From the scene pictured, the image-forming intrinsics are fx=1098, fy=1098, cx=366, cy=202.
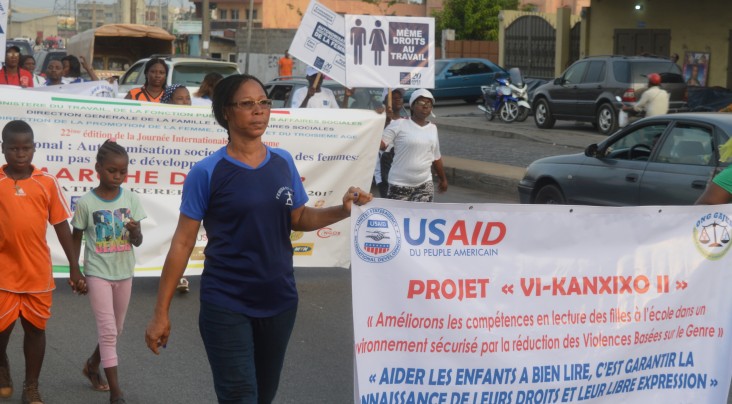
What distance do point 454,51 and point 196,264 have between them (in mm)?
36012

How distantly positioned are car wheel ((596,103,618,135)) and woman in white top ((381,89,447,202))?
14.6 metres

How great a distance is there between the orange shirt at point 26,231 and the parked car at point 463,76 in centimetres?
2837

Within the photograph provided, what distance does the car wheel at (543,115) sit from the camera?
24984mm

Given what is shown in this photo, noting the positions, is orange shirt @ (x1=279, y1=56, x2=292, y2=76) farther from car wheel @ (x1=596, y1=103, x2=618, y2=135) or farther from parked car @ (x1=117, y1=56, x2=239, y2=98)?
parked car @ (x1=117, y1=56, x2=239, y2=98)

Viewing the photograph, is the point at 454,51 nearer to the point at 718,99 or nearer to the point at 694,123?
the point at 718,99

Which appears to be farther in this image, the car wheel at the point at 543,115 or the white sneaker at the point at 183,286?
the car wheel at the point at 543,115

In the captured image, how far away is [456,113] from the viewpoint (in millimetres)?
31250

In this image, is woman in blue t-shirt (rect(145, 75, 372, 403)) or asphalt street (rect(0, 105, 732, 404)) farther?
asphalt street (rect(0, 105, 732, 404))

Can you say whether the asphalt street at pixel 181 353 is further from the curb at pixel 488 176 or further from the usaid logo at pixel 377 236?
the curb at pixel 488 176

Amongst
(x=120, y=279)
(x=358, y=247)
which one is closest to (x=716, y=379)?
(x=358, y=247)

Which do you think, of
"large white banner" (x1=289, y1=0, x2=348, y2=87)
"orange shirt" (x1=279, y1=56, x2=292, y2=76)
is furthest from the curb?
"orange shirt" (x1=279, y1=56, x2=292, y2=76)

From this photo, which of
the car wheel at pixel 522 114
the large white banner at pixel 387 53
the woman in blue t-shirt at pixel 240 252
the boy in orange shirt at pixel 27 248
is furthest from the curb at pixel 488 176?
the woman in blue t-shirt at pixel 240 252

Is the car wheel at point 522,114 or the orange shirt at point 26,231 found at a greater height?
the car wheel at point 522,114

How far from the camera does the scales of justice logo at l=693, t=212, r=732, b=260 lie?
497 centimetres
